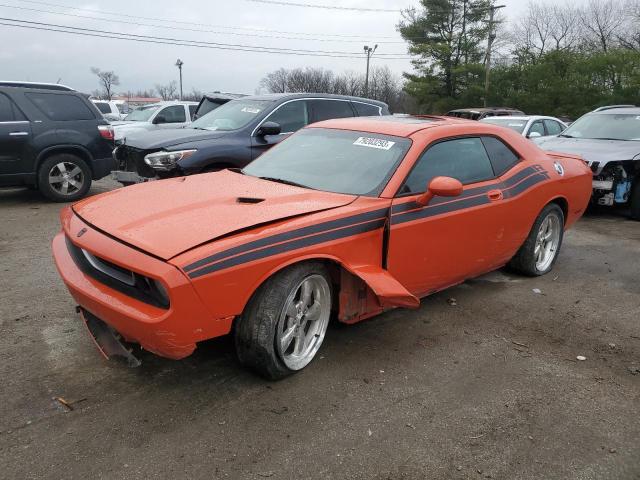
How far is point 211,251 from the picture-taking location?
2646 millimetres

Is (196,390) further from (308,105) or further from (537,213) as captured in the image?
(308,105)

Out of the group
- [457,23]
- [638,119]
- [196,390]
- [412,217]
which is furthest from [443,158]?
[457,23]

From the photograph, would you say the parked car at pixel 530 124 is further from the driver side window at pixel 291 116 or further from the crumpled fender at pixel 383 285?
the crumpled fender at pixel 383 285

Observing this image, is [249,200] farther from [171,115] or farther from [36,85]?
[171,115]

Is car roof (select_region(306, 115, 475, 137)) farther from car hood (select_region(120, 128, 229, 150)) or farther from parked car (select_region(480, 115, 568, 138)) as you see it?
parked car (select_region(480, 115, 568, 138))

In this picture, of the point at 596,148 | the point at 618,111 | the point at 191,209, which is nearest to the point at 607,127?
the point at 618,111

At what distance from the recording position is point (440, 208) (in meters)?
3.75

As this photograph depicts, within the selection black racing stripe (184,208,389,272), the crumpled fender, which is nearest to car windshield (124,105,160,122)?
black racing stripe (184,208,389,272)

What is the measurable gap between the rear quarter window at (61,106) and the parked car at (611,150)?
294 inches

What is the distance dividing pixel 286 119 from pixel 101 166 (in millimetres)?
3414

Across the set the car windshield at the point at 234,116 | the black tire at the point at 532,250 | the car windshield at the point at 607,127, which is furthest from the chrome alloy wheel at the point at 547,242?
the car windshield at the point at 607,127

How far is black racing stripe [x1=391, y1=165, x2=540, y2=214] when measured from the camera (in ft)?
11.5

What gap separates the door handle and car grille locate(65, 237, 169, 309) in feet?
8.85

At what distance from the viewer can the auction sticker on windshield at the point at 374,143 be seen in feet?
12.6
